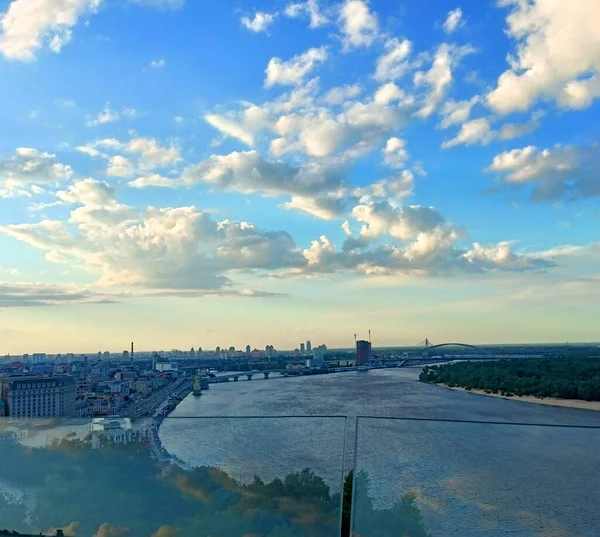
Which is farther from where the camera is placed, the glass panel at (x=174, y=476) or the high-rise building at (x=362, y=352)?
the high-rise building at (x=362, y=352)

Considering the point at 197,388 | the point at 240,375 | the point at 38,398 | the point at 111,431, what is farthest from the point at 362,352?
the point at 111,431

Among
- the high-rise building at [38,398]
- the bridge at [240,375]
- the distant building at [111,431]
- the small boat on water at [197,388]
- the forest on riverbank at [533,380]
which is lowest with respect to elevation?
the bridge at [240,375]

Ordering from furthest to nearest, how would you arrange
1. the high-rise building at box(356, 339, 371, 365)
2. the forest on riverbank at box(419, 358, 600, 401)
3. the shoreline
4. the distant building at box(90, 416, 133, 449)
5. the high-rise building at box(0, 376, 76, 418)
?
1. the high-rise building at box(356, 339, 371, 365)
2. the forest on riverbank at box(419, 358, 600, 401)
3. the shoreline
4. the high-rise building at box(0, 376, 76, 418)
5. the distant building at box(90, 416, 133, 449)

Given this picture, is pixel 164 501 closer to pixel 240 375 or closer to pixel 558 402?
pixel 558 402

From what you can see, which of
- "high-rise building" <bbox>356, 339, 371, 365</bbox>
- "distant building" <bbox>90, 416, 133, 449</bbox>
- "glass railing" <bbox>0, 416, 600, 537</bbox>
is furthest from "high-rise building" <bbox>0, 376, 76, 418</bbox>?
"high-rise building" <bbox>356, 339, 371, 365</bbox>

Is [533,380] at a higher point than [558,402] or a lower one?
higher

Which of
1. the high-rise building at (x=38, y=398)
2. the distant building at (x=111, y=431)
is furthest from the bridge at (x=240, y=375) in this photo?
the distant building at (x=111, y=431)

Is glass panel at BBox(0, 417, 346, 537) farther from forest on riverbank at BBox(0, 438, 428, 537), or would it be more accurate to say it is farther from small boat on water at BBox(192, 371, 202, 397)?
small boat on water at BBox(192, 371, 202, 397)

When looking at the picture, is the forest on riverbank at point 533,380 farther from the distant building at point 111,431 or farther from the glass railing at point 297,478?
the distant building at point 111,431

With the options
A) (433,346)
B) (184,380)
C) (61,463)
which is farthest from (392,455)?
(433,346)
